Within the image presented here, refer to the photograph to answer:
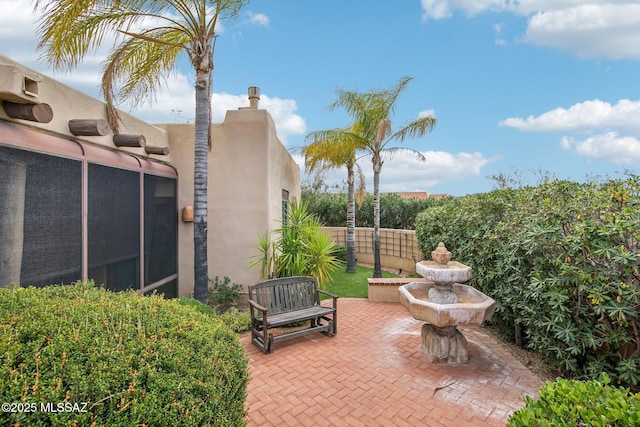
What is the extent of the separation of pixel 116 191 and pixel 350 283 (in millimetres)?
6731

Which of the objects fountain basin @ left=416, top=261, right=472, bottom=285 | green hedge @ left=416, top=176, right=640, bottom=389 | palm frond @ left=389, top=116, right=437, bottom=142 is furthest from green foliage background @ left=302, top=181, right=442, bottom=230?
green hedge @ left=416, top=176, right=640, bottom=389

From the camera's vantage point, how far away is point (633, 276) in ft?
8.95

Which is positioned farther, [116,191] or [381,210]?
[381,210]

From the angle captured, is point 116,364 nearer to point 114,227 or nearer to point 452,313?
point 452,313

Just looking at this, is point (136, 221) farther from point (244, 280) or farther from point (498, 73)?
point (498, 73)

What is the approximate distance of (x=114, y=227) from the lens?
190 inches

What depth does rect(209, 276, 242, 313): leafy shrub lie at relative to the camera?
6.43 m

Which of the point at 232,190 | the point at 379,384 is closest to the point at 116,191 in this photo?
the point at 232,190

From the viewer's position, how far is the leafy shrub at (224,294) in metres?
6.43

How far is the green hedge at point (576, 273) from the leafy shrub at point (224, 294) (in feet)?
16.3

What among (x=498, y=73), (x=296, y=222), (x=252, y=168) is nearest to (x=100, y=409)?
(x=296, y=222)

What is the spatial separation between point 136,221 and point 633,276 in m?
6.69

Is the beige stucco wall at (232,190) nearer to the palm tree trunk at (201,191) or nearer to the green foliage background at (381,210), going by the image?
the palm tree trunk at (201,191)

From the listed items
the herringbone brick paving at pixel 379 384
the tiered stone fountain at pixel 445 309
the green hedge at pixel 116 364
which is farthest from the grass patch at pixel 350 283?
the green hedge at pixel 116 364
